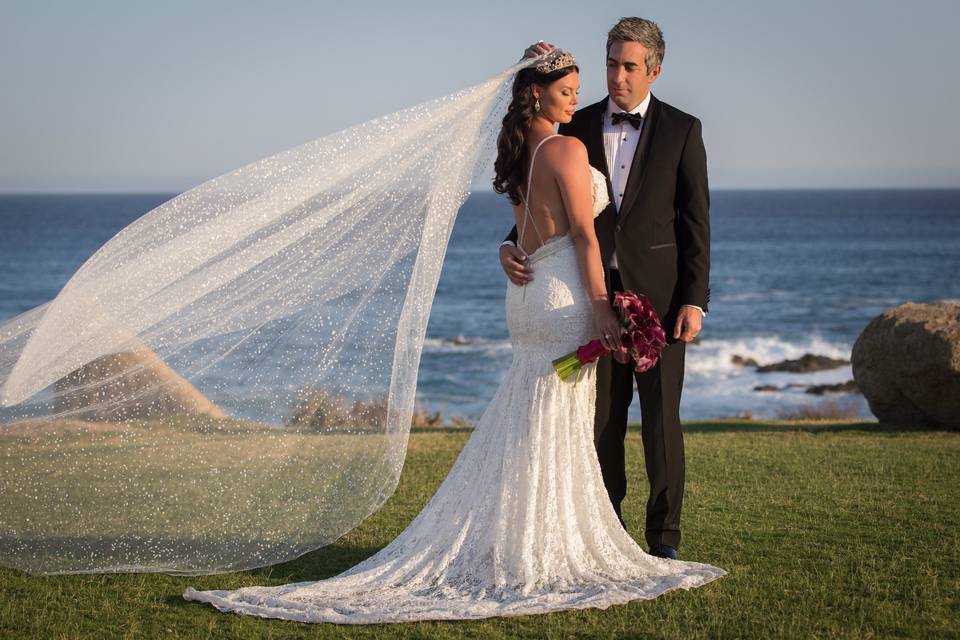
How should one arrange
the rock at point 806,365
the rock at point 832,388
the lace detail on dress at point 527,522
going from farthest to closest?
1. the rock at point 806,365
2. the rock at point 832,388
3. the lace detail on dress at point 527,522

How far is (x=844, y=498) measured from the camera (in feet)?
20.7

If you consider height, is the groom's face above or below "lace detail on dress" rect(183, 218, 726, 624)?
above

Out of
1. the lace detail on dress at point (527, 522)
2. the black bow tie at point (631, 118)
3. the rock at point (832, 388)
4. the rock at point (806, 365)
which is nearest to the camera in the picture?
the lace detail on dress at point (527, 522)

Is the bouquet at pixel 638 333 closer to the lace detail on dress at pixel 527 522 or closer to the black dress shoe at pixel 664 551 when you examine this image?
the lace detail on dress at pixel 527 522

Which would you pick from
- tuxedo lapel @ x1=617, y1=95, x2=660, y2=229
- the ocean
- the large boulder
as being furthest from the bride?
the ocean

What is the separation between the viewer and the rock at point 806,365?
26603mm

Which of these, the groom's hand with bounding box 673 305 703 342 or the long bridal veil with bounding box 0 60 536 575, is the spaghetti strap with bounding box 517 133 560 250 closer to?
the long bridal veil with bounding box 0 60 536 575

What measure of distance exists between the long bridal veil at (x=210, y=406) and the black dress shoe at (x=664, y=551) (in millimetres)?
1410

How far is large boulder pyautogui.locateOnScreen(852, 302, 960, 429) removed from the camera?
8.56 m

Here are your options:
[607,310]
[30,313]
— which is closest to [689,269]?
[607,310]

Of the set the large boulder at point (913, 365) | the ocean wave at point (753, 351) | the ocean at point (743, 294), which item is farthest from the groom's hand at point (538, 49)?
the ocean wave at point (753, 351)

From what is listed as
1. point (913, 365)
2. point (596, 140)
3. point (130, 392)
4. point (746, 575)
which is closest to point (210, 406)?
point (130, 392)

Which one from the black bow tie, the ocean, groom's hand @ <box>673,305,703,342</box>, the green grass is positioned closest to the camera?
the green grass

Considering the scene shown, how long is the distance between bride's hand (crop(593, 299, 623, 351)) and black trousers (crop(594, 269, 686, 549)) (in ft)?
1.29
